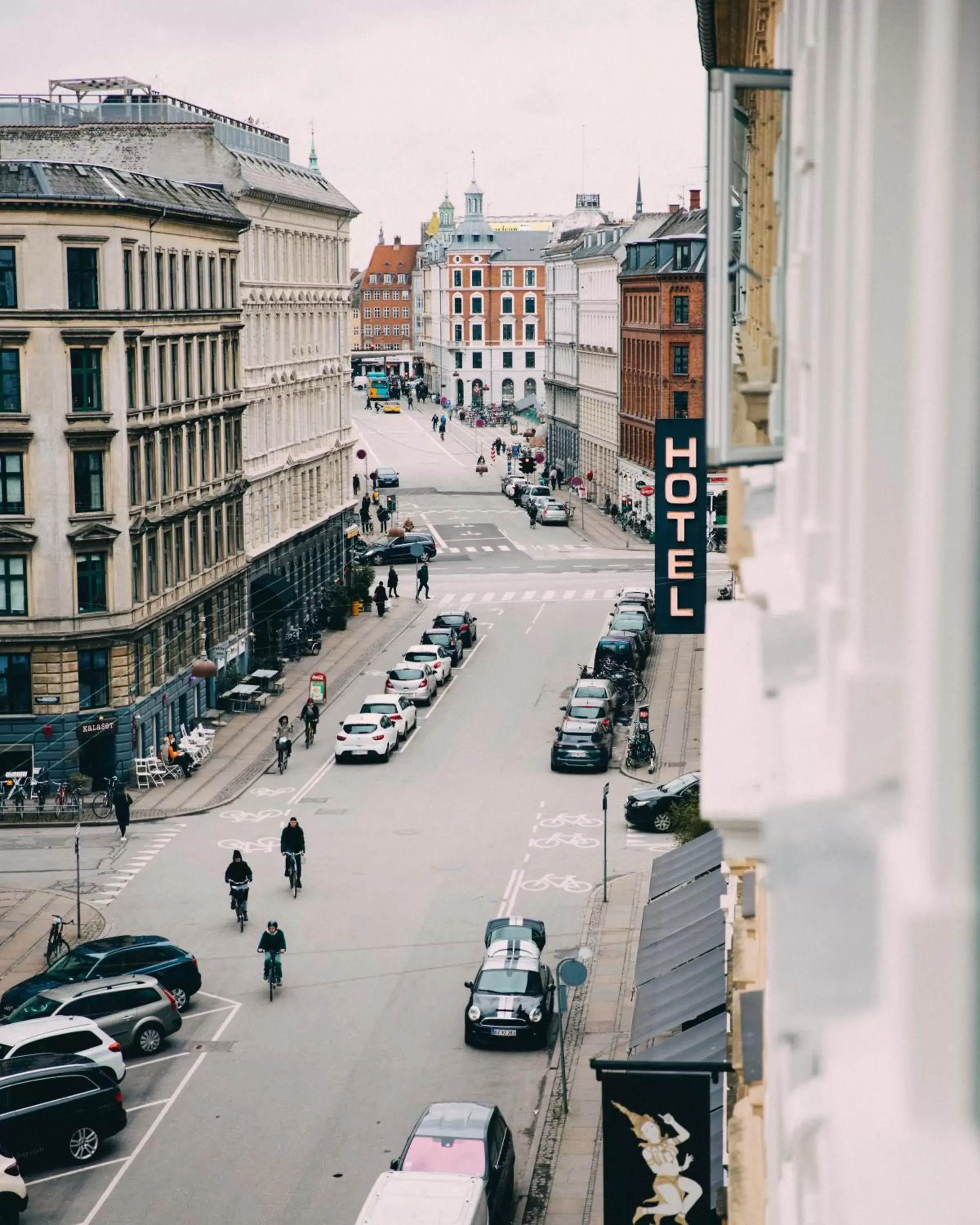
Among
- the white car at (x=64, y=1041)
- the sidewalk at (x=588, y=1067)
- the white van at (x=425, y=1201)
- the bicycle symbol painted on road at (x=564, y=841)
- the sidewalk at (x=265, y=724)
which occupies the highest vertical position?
the white van at (x=425, y=1201)

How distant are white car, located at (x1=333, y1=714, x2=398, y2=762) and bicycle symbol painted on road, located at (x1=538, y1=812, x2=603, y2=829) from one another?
7.13m

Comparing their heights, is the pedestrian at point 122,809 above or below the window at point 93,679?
below

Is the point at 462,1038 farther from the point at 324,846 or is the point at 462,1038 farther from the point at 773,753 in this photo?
the point at 773,753

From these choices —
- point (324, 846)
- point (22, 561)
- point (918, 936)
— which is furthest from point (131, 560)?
point (918, 936)

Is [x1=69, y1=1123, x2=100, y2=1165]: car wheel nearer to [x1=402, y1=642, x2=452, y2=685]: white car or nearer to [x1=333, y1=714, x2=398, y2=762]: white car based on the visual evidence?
[x1=333, y1=714, x2=398, y2=762]: white car

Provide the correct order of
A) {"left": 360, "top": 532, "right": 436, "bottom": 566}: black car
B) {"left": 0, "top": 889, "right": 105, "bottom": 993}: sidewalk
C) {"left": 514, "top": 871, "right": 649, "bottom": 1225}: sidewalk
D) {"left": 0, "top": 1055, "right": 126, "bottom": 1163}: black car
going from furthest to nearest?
1. {"left": 360, "top": 532, "right": 436, "bottom": 566}: black car
2. {"left": 0, "top": 889, "right": 105, "bottom": 993}: sidewalk
3. {"left": 0, "top": 1055, "right": 126, "bottom": 1163}: black car
4. {"left": 514, "top": 871, "right": 649, "bottom": 1225}: sidewalk

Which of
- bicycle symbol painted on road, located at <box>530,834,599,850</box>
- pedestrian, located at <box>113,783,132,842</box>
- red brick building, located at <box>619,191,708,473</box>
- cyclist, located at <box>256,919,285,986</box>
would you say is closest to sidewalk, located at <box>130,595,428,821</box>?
pedestrian, located at <box>113,783,132,842</box>

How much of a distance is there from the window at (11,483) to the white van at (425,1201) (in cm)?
2869

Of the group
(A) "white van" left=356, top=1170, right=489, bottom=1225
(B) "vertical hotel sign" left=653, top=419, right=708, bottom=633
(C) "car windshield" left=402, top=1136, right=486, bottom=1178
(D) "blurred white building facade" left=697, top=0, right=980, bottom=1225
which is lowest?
(C) "car windshield" left=402, top=1136, right=486, bottom=1178

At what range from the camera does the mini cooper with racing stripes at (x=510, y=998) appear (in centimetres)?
2983

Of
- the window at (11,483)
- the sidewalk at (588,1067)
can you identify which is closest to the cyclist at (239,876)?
the sidewalk at (588,1067)

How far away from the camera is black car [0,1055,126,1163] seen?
25.1 metres

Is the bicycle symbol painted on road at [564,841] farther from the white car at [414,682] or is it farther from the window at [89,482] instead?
the white car at [414,682]

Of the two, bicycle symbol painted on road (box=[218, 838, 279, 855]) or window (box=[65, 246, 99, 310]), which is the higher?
window (box=[65, 246, 99, 310])
